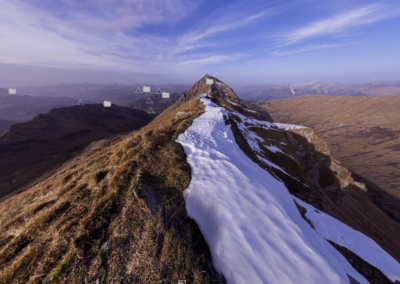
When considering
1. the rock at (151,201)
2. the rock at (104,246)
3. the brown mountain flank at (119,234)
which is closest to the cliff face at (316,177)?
the brown mountain flank at (119,234)

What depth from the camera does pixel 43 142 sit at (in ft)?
210

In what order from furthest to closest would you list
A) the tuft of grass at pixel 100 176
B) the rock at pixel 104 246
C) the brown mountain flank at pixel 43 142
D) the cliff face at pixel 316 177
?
the brown mountain flank at pixel 43 142 → the cliff face at pixel 316 177 → the tuft of grass at pixel 100 176 → the rock at pixel 104 246

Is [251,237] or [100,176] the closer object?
[251,237]

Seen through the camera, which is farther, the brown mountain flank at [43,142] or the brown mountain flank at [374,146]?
the brown mountain flank at [374,146]

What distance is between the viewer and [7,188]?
100 ft

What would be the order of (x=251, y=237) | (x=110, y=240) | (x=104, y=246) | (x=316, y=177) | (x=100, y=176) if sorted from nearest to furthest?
(x=104, y=246) < (x=110, y=240) < (x=251, y=237) < (x=100, y=176) < (x=316, y=177)

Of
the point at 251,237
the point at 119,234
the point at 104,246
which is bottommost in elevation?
the point at 251,237

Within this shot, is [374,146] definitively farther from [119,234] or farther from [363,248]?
[119,234]

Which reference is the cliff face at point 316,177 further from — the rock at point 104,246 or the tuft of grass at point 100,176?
the rock at point 104,246

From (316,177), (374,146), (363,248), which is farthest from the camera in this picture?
(374,146)

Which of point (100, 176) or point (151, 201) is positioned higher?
point (100, 176)

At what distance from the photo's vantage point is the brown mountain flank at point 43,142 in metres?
37.8

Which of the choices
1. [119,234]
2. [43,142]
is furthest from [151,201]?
[43,142]

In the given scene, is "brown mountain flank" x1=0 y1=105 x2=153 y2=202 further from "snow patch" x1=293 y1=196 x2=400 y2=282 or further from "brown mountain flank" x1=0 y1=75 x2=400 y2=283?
"snow patch" x1=293 y1=196 x2=400 y2=282
